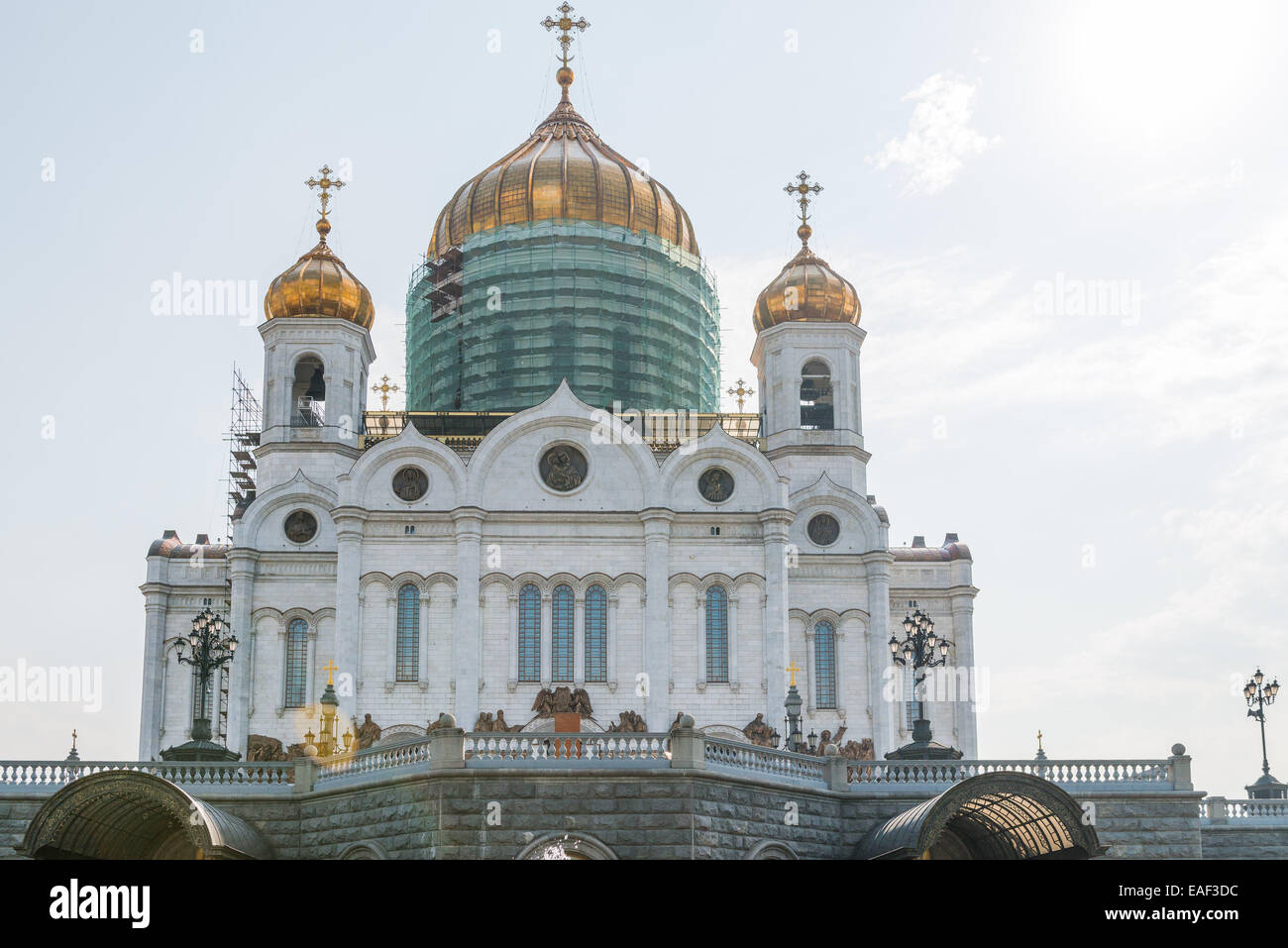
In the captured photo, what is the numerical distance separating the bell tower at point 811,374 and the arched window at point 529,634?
31.8 feet

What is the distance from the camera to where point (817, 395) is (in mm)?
57812

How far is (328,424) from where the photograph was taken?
182ft

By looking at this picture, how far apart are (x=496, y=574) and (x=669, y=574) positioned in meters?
5.17

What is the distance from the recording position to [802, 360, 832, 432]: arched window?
57.3m

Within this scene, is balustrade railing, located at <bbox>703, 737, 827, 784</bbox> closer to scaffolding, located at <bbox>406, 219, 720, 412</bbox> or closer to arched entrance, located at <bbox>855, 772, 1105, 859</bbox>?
arched entrance, located at <bbox>855, 772, 1105, 859</bbox>

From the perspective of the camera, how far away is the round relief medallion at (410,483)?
171 feet

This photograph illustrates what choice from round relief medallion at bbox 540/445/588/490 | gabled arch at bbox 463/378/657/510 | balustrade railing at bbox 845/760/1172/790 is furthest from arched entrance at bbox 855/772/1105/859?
round relief medallion at bbox 540/445/588/490

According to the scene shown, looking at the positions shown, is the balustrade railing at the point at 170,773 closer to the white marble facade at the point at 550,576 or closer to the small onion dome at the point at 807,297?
the white marble facade at the point at 550,576

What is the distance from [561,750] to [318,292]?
29.7 metres

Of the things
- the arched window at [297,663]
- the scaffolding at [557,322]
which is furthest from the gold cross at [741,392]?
the arched window at [297,663]

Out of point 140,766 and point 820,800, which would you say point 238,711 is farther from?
point 820,800

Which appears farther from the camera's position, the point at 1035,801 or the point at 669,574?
the point at 669,574
